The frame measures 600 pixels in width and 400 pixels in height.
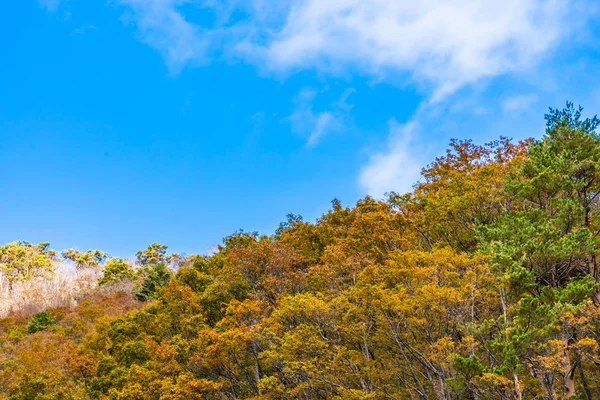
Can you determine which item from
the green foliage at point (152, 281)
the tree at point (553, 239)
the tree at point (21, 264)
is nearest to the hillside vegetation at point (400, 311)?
the tree at point (553, 239)

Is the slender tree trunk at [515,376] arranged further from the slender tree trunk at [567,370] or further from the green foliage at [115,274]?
the green foliage at [115,274]

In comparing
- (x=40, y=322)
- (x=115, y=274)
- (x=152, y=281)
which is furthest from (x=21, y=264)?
(x=152, y=281)

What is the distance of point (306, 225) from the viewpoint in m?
21.9

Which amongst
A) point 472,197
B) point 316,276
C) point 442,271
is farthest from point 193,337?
point 472,197

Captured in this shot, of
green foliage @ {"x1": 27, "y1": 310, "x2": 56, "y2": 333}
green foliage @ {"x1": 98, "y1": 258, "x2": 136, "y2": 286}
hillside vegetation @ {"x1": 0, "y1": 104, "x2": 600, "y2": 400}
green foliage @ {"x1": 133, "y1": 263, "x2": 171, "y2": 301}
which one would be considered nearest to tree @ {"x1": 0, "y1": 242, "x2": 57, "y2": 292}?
green foliage @ {"x1": 98, "y1": 258, "x2": 136, "y2": 286}

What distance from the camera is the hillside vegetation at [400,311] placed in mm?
12461

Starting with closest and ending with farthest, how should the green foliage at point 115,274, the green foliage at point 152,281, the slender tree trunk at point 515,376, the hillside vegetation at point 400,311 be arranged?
1. the slender tree trunk at point 515,376
2. the hillside vegetation at point 400,311
3. the green foliage at point 152,281
4. the green foliage at point 115,274

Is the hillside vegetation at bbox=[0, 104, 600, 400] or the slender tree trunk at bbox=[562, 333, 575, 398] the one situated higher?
the hillside vegetation at bbox=[0, 104, 600, 400]

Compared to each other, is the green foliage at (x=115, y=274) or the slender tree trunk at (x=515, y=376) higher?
the green foliage at (x=115, y=274)

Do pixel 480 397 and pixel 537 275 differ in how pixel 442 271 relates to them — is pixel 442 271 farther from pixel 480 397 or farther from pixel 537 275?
pixel 480 397

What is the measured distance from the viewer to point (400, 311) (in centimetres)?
1394

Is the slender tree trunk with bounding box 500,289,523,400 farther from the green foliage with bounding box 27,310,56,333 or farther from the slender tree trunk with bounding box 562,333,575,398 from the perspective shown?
the green foliage with bounding box 27,310,56,333

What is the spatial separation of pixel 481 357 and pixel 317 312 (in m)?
5.42

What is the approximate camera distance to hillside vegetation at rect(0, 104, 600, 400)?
1246 centimetres
